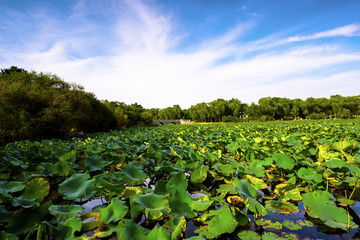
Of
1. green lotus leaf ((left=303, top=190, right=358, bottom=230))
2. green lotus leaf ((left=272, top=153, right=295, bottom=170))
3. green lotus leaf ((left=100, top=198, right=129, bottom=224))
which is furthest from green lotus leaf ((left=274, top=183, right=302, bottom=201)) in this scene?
green lotus leaf ((left=100, top=198, right=129, bottom=224))

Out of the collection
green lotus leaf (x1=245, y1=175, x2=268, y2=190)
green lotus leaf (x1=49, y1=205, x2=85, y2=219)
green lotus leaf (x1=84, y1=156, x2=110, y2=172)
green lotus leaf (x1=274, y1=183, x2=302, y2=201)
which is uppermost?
green lotus leaf (x1=84, y1=156, x2=110, y2=172)

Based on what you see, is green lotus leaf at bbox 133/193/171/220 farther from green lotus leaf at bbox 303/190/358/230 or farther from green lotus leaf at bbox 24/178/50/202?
green lotus leaf at bbox 303/190/358/230

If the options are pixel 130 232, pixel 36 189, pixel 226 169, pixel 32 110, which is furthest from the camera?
pixel 32 110

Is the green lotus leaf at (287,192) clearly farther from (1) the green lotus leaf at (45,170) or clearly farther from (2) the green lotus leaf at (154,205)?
(1) the green lotus leaf at (45,170)

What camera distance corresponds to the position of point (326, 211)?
1.47 m

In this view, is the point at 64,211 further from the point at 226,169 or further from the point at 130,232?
the point at 226,169

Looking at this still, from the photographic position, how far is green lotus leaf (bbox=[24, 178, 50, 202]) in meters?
1.72

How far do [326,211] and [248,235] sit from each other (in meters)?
0.67

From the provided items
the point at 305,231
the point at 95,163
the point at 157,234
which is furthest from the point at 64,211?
the point at 305,231

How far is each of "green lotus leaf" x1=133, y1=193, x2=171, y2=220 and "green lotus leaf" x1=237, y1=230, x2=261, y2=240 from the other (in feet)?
1.91

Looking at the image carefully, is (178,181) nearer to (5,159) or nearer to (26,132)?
(5,159)

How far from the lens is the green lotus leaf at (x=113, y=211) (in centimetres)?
140

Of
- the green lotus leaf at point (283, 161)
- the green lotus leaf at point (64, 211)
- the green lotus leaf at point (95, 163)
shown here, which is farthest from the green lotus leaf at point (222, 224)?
the green lotus leaf at point (95, 163)

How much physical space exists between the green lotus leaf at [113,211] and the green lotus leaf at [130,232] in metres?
0.19
